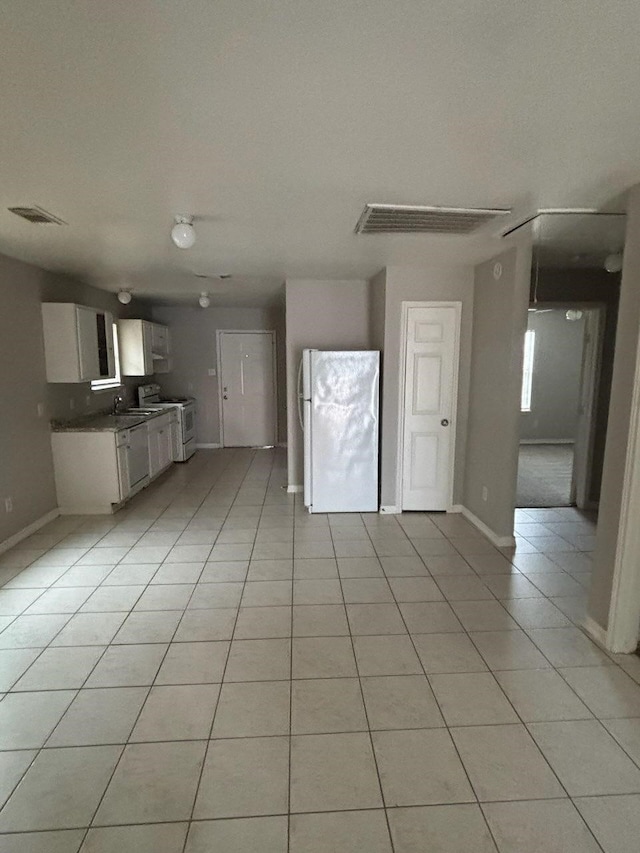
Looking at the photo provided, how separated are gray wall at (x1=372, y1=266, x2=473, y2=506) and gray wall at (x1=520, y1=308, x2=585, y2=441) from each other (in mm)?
4078

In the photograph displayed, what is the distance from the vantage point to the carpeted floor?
16.1 ft

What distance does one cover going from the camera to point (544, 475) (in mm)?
5969

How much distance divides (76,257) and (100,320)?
1195mm

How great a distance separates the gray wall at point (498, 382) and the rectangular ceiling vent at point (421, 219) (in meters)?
0.57

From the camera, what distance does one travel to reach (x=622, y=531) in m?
2.26

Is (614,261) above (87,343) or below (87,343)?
above

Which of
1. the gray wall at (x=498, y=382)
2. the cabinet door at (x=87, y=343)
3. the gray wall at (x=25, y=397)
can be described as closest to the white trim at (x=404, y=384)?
the gray wall at (x=498, y=382)

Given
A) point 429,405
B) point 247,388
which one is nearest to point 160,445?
point 247,388

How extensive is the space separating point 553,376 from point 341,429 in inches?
208

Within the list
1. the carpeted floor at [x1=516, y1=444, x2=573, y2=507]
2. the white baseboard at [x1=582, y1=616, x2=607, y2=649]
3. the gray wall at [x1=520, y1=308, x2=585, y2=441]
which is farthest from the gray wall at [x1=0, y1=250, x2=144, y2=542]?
the gray wall at [x1=520, y1=308, x2=585, y2=441]

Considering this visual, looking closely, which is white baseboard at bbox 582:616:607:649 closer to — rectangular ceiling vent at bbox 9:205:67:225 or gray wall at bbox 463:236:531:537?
gray wall at bbox 463:236:531:537

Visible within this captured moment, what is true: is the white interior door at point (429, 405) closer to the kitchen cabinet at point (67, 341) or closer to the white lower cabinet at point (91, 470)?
the white lower cabinet at point (91, 470)

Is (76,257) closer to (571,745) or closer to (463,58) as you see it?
(463,58)

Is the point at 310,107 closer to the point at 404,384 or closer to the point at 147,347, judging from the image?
the point at 404,384
